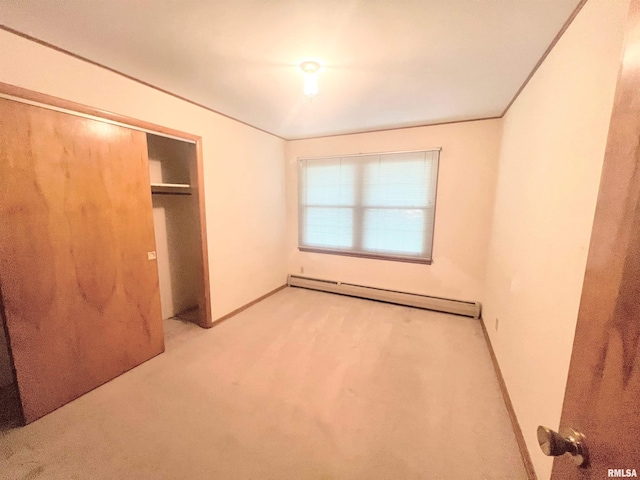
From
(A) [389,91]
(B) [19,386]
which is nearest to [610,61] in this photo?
(A) [389,91]

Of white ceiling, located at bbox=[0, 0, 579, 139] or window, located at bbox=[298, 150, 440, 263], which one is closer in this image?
white ceiling, located at bbox=[0, 0, 579, 139]

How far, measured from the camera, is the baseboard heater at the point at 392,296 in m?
3.19

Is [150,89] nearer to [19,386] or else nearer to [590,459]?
[19,386]

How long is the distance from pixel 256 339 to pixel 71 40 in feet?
8.62

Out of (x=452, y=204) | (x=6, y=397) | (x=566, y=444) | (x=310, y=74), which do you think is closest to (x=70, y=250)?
(x=6, y=397)

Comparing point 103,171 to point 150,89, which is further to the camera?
point 150,89

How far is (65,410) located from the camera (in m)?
1.72

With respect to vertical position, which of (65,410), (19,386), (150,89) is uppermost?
(150,89)

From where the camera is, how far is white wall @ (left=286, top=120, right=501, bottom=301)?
9.75 ft

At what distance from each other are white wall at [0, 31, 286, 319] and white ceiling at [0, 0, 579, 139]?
12 cm

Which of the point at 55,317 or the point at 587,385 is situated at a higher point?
the point at 587,385

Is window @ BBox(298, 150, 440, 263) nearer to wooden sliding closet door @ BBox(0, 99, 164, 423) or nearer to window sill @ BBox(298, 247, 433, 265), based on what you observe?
window sill @ BBox(298, 247, 433, 265)

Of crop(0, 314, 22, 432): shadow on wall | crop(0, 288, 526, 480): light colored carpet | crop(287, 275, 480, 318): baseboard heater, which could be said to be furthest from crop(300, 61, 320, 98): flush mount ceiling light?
crop(287, 275, 480, 318): baseboard heater

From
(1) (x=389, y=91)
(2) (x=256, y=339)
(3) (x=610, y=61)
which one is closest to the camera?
(3) (x=610, y=61)
